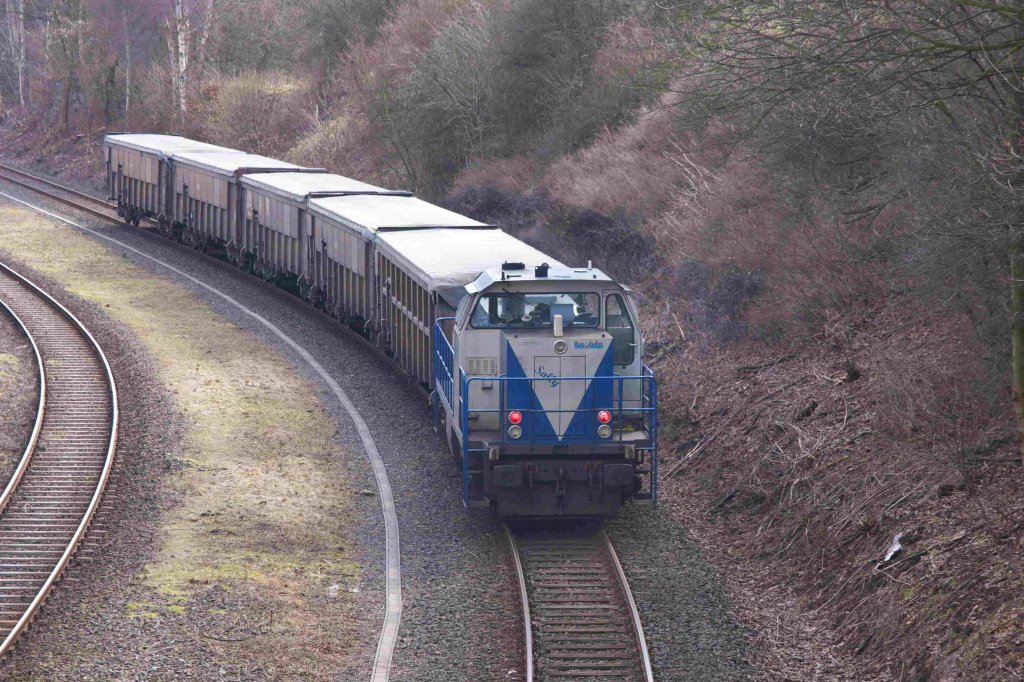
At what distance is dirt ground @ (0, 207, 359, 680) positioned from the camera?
10703 mm

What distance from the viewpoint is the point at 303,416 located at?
18781 mm

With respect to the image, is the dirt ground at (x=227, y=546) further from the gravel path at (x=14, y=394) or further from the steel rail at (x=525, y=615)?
the steel rail at (x=525, y=615)

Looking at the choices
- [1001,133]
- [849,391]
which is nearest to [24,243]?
[849,391]

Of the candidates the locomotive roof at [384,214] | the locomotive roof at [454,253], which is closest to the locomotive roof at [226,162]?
the locomotive roof at [384,214]

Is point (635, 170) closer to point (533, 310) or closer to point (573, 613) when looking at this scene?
point (533, 310)

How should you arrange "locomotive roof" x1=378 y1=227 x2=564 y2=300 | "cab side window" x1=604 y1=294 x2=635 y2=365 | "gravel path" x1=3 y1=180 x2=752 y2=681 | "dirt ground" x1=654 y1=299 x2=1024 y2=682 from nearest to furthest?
"dirt ground" x1=654 y1=299 x2=1024 y2=682
"gravel path" x1=3 y1=180 x2=752 y2=681
"cab side window" x1=604 y1=294 x2=635 y2=365
"locomotive roof" x1=378 y1=227 x2=564 y2=300

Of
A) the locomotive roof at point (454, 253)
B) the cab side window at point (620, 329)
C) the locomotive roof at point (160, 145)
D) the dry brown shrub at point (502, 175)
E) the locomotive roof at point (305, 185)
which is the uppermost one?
the locomotive roof at point (160, 145)

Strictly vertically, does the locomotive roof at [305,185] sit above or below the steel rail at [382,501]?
above

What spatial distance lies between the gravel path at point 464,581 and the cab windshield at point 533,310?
2.64 m

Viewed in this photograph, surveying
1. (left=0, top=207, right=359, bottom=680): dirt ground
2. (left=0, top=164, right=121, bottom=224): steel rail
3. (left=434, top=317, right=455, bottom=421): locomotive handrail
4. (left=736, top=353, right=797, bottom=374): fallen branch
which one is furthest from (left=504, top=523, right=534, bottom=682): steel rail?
(left=0, top=164, right=121, bottom=224): steel rail

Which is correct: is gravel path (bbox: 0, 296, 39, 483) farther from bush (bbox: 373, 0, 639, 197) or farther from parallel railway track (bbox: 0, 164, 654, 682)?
bush (bbox: 373, 0, 639, 197)

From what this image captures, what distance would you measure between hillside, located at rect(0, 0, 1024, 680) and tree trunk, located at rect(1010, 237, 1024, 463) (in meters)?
0.05

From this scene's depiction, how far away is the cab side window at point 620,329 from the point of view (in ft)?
45.1

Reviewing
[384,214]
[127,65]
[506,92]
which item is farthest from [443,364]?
[127,65]
